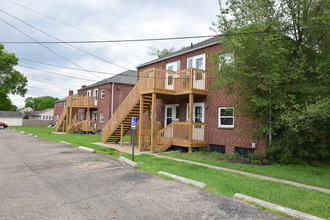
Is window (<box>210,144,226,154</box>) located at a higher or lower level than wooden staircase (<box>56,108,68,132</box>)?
lower

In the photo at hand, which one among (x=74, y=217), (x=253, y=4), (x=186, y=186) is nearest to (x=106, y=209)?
(x=74, y=217)

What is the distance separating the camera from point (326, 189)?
6590mm

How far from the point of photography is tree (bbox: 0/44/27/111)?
43.5 m

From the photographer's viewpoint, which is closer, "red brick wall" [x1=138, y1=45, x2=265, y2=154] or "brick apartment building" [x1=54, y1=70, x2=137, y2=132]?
"red brick wall" [x1=138, y1=45, x2=265, y2=154]

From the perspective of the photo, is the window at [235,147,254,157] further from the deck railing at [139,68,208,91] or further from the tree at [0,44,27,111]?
the tree at [0,44,27,111]

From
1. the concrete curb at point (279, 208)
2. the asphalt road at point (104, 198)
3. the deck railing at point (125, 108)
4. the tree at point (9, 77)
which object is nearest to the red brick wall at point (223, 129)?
the deck railing at point (125, 108)

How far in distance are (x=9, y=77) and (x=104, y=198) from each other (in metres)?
48.8

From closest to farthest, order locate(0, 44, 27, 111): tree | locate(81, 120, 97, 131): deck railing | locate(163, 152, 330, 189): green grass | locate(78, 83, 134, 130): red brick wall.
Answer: locate(163, 152, 330, 189): green grass → locate(78, 83, 134, 130): red brick wall → locate(81, 120, 97, 131): deck railing → locate(0, 44, 27, 111): tree

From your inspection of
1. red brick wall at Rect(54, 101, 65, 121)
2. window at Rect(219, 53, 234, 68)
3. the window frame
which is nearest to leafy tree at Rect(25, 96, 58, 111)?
red brick wall at Rect(54, 101, 65, 121)

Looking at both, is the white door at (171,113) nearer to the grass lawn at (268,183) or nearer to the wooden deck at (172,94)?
the wooden deck at (172,94)

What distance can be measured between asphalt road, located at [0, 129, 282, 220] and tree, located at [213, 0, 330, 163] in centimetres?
505

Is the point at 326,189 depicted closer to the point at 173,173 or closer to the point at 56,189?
the point at 173,173

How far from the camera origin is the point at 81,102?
3047 cm

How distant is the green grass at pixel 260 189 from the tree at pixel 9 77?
1781 inches
